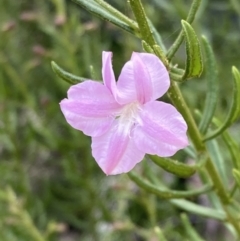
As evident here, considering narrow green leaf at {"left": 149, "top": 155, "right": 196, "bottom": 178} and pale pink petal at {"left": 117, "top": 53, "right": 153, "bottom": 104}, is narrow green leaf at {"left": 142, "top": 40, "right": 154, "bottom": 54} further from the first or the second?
narrow green leaf at {"left": 149, "top": 155, "right": 196, "bottom": 178}

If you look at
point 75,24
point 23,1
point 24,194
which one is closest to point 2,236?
point 24,194

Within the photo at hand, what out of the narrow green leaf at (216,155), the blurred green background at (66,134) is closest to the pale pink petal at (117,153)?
the narrow green leaf at (216,155)

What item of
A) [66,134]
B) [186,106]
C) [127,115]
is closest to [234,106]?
[186,106]

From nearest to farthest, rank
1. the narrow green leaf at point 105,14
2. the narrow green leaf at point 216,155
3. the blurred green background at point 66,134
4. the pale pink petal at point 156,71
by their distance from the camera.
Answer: the pale pink petal at point 156,71 < the narrow green leaf at point 105,14 < the narrow green leaf at point 216,155 < the blurred green background at point 66,134

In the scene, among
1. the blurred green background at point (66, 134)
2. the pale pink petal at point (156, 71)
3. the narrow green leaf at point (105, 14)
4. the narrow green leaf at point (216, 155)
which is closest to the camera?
the pale pink petal at point (156, 71)

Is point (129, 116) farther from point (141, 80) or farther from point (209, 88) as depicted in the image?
point (209, 88)

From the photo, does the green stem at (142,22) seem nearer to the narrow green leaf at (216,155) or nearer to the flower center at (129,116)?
the flower center at (129,116)

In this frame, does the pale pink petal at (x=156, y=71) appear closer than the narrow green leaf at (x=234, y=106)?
Yes

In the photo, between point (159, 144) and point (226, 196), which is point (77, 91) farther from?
point (226, 196)
